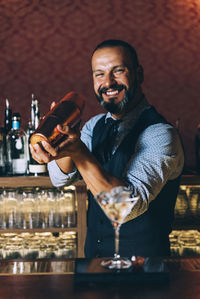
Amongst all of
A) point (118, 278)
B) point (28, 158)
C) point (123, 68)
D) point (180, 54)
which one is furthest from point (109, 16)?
point (118, 278)

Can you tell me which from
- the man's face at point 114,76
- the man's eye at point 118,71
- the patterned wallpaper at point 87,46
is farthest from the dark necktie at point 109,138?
the patterned wallpaper at point 87,46

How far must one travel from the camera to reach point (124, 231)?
6.06ft

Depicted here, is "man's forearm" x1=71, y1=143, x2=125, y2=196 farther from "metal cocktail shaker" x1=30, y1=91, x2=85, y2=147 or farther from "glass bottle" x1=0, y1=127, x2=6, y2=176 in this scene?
"glass bottle" x1=0, y1=127, x2=6, y2=176

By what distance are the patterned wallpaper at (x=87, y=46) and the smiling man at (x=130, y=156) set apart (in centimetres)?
157

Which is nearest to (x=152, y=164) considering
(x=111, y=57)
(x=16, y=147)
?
(x=111, y=57)

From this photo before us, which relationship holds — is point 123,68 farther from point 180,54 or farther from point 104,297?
point 180,54

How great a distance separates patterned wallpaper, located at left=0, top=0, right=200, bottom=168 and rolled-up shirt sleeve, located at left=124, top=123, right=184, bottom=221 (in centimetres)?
176

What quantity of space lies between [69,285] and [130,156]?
720 mm

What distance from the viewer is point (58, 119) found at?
1429mm

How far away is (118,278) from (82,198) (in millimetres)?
1288

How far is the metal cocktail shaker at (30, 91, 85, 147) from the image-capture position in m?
1.40

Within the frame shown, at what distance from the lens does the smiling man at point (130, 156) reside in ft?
5.61

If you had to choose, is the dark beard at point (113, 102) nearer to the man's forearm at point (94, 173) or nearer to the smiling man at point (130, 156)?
the smiling man at point (130, 156)

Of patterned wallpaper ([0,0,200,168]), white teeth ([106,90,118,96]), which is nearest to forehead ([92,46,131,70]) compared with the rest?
white teeth ([106,90,118,96])
